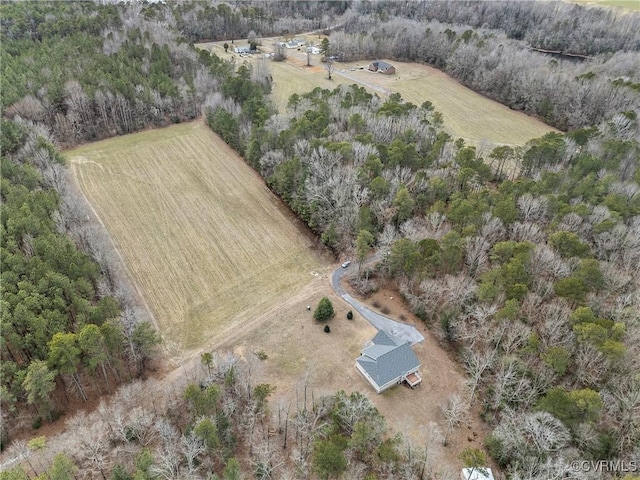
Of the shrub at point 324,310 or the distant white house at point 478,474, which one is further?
the shrub at point 324,310

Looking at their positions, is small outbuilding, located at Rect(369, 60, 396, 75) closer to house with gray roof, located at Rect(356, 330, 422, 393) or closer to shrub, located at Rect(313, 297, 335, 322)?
A: shrub, located at Rect(313, 297, 335, 322)

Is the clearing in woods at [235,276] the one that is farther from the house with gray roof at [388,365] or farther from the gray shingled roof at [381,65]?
the gray shingled roof at [381,65]

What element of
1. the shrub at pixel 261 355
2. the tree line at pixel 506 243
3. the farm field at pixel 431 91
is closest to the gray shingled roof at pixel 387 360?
the tree line at pixel 506 243

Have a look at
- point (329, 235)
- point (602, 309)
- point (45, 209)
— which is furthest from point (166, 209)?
point (602, 309)

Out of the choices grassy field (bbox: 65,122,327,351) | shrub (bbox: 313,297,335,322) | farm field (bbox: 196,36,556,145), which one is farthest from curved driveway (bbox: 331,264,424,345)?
farm field (bbox: 196,36,556,145)

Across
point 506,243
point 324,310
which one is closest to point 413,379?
point 324,310

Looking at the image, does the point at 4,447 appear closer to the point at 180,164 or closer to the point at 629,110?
the point at 180,164
